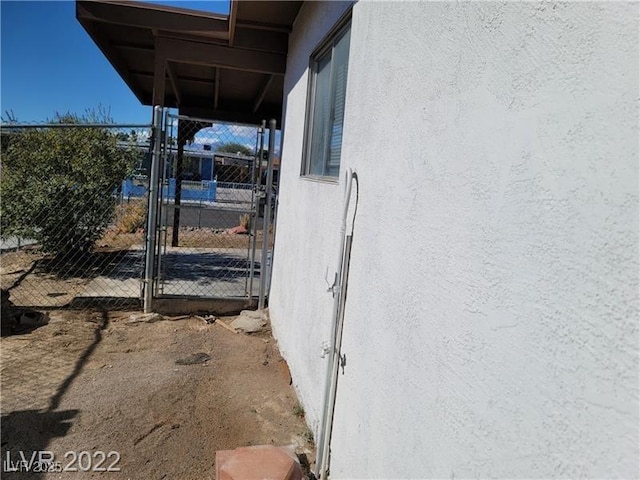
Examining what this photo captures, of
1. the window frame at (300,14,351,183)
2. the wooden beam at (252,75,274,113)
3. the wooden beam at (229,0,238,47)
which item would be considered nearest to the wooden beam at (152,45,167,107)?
the wooden beam at (229,0,238,47)

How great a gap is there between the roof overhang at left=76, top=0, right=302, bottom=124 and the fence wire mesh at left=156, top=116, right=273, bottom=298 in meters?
0.83

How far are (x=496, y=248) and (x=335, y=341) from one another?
153cm

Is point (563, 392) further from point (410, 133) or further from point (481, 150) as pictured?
point (410, 133)

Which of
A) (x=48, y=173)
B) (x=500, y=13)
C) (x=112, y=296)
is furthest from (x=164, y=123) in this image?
(x=500, y=13)

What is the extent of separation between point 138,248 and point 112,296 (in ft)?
12.6

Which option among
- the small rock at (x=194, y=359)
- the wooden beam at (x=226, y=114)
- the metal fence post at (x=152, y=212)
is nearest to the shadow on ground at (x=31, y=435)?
the small rock at (x=194, y=359)

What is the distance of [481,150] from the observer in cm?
133

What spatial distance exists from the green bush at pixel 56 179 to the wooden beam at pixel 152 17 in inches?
87.2

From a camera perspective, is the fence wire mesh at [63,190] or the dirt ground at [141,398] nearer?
the dirt ground at [141,398]

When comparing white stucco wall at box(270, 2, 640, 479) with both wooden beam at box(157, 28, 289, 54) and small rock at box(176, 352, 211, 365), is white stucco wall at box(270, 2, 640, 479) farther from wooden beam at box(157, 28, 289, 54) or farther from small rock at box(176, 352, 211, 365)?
wooden beam at box(157, 28, 289, 54)

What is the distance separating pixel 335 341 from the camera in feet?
8.55

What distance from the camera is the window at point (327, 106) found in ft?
10.9

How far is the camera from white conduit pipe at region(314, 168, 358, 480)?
254 centimetres

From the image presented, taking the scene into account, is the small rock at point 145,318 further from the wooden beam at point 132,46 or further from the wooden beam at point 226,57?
the wooden beam at point 132,46
